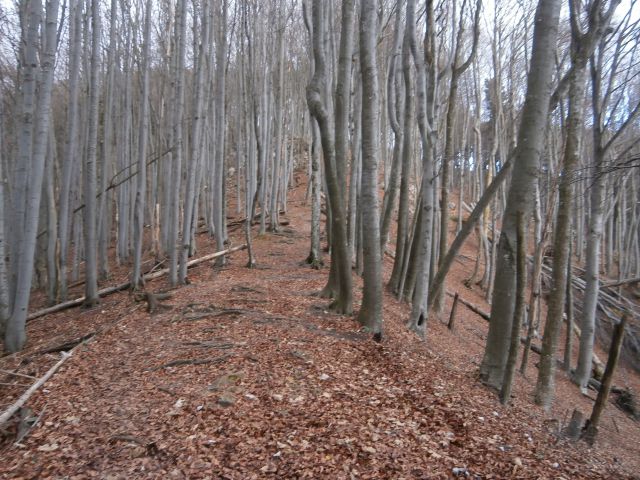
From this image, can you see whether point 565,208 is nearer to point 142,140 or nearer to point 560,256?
point 560,256

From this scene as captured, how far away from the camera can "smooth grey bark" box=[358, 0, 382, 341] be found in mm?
5953

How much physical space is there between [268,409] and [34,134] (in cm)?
532

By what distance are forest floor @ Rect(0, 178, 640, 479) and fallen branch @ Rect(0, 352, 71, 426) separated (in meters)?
0.08

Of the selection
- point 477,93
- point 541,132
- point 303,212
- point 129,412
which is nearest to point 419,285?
point 541,132

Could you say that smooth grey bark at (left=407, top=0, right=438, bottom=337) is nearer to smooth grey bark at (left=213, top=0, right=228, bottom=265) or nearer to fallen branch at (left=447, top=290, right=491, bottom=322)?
smooth grey bark at (left=213, top=0, right=228, bottom=265)

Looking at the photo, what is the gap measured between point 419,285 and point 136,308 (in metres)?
5.10

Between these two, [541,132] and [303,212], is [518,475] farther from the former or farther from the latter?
[303,212]

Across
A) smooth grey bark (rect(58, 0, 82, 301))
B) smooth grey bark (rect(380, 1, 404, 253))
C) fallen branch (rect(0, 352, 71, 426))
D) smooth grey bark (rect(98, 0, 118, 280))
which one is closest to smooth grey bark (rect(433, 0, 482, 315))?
smooth grey bark (rect(380, 1, 404, 253))

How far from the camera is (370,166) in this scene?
6012 mm

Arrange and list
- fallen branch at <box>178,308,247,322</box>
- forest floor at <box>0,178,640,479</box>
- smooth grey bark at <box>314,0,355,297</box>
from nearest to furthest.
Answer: forest floor at <box>0,178,640,479</box> → smooth grey bark at <box>314,0,355,297</box> → fallen branch at <box>178,308,247,322</box>

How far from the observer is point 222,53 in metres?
10.5

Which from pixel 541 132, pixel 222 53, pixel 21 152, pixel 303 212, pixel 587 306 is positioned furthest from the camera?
pixel 303 212

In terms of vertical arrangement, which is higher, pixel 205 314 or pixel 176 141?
pixel 176 141

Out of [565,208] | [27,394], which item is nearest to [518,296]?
[565,208]
